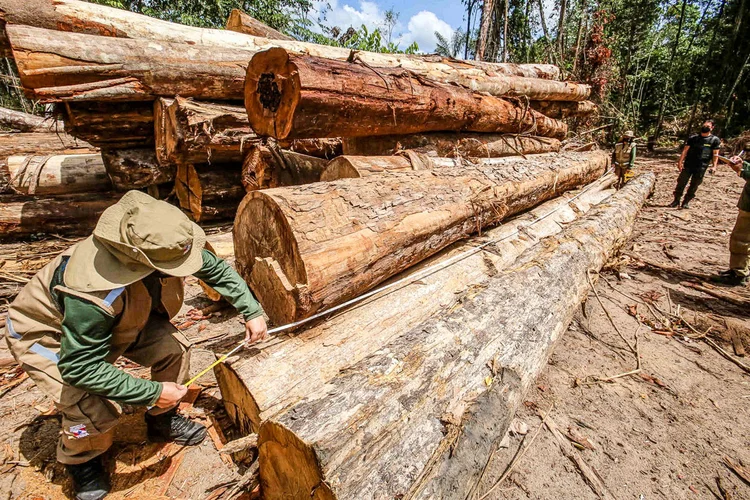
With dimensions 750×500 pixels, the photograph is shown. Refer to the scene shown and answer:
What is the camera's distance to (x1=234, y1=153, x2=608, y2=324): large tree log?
1918 mm

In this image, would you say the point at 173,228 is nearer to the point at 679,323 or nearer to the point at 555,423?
the point at 555,423

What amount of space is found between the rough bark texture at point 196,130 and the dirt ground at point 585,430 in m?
1.24

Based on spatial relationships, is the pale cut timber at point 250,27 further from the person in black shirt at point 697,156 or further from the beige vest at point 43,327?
the person in black shirt at point 697,156

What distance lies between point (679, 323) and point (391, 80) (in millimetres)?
3910

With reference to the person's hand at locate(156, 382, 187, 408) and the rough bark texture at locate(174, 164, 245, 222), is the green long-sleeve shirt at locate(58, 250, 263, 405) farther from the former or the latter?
the rough bark texture at locate(174, 164, 245, 222)

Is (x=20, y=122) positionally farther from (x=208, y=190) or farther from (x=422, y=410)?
(x=422, y=410)

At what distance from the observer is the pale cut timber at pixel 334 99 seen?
113 inches

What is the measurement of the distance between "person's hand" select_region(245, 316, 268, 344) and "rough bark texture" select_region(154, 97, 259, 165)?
2750 mm

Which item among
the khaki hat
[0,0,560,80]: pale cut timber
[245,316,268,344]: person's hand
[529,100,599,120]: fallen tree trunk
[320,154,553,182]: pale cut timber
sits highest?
[0,0,560,80]: pale cut timber

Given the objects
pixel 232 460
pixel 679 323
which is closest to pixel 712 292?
pixel 679 323

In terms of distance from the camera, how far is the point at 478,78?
6086 millimetres

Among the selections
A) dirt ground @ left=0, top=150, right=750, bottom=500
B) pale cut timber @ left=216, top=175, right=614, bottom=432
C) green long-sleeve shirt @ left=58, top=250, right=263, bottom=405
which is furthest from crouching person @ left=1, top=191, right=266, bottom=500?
dirt ground @ left=0, top=150, right=750, bottom=500

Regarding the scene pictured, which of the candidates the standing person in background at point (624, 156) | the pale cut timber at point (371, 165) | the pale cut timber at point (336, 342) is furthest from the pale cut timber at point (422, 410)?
the standing person in background at point (624, 156)

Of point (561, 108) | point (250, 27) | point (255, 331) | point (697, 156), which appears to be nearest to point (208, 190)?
point (250, 27)
